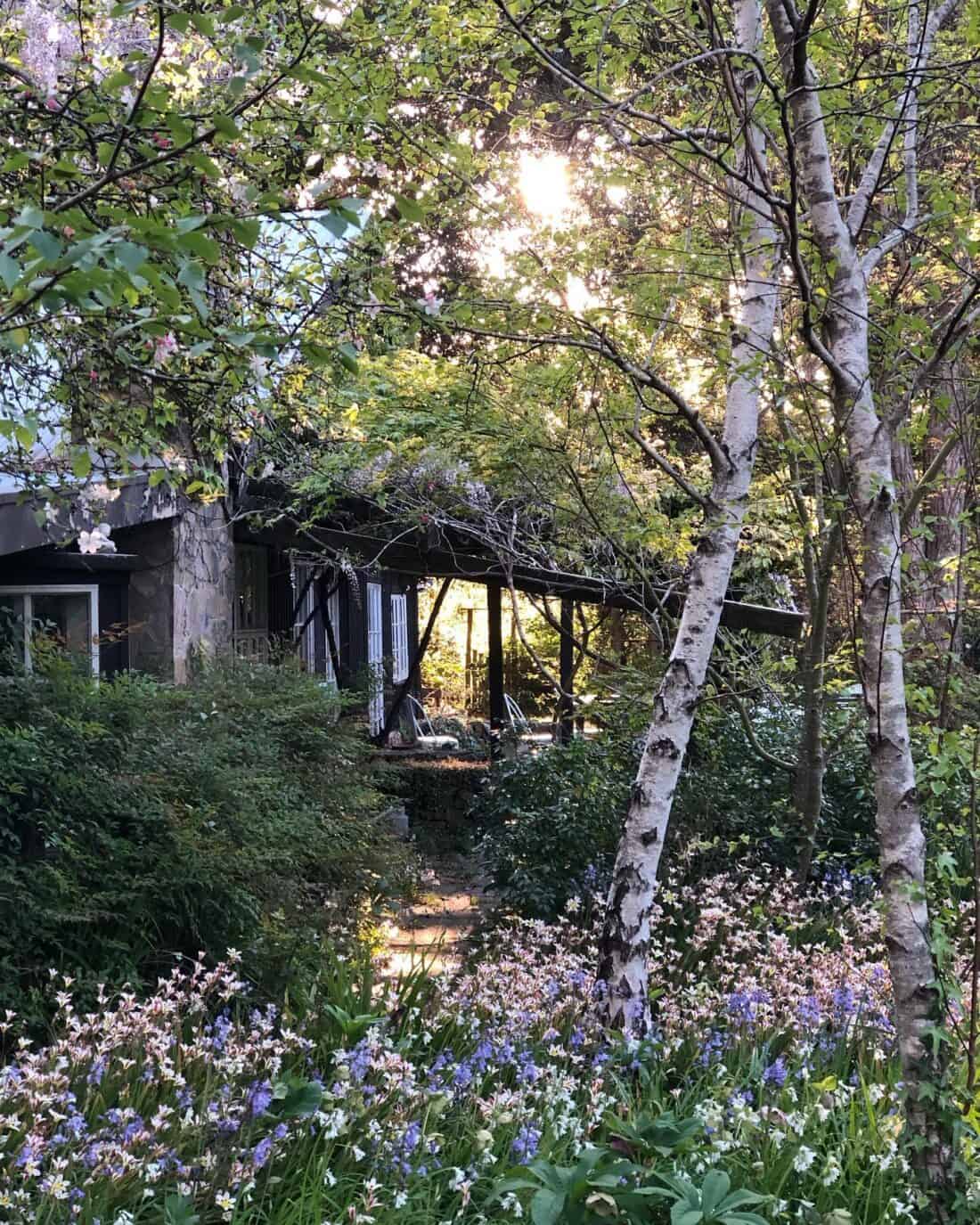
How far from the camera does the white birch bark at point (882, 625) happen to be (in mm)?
2895

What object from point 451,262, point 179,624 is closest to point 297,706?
point 179,624

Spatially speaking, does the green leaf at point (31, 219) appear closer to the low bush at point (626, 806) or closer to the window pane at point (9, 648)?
the window pane at point (9, 648)

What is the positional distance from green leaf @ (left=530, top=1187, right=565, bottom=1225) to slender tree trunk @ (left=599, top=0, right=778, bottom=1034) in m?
1.62

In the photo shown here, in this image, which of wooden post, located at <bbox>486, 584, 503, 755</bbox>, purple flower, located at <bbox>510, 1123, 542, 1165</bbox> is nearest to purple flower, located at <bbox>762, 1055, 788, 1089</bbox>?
purple flower, located at <bbox>510, 1123, 542, 1165</bbox>

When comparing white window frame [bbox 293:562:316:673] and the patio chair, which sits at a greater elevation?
white window frame [bbox 293:562:316:673]

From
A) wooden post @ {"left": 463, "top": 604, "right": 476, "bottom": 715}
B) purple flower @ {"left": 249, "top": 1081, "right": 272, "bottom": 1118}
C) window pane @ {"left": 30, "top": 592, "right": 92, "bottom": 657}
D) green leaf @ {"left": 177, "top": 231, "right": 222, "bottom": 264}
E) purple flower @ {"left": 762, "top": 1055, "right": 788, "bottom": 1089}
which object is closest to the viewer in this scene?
green leaf @ {"left": 177, "top": 231, "right": 222, "bottom": 264}

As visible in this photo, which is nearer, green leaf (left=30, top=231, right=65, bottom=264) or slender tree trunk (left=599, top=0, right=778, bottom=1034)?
green leaf (left=30, top=231, right=65, bottom=264)

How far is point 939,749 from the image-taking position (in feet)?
9.97

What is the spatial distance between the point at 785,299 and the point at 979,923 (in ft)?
12.6

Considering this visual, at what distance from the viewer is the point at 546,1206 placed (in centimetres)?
250

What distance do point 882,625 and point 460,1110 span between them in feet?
5.71

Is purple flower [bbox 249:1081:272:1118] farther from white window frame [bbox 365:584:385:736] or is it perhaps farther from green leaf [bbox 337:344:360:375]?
white window frame [bbox 365:584:385:736]

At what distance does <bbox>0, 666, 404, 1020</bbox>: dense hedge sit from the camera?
4.23 m

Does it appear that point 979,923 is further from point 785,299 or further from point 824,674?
point 824,674
